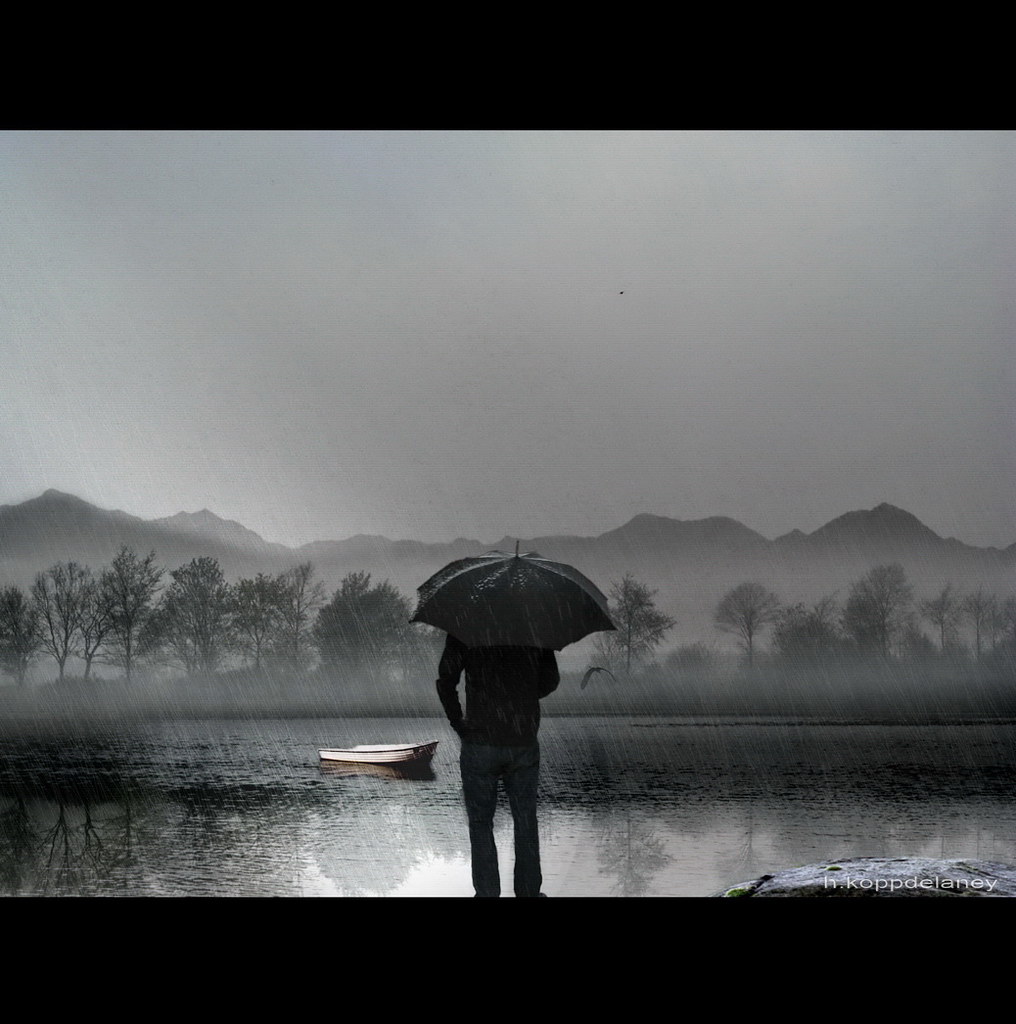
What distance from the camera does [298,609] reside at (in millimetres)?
104688

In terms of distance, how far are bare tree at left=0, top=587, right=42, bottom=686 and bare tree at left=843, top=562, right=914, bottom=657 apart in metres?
95.8

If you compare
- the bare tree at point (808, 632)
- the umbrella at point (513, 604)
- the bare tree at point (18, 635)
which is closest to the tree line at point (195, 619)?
the bare tree at point (18, 635)

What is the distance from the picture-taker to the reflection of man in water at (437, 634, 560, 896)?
201 inches

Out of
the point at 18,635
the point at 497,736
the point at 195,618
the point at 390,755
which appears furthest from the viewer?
the point at 195,618

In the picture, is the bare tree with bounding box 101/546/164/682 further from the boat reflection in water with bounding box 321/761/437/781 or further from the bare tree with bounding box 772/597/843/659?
the bare tree with bounding box 772/597/843/659

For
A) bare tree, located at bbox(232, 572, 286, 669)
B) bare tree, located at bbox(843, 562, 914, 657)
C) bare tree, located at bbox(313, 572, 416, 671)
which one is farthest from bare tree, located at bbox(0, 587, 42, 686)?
bare tree, located at bbox(843, 562, 914, 657)

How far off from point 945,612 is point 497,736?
124935 millimetres

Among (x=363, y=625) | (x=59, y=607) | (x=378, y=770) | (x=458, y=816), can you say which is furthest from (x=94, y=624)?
(x=458, y=816)

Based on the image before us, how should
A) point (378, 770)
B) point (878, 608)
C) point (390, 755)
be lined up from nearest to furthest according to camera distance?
point (390, 755), point (378, 770), point (878, 608)

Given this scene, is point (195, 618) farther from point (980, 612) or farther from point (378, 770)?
point (980, 612)

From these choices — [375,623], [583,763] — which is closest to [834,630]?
[375,623]

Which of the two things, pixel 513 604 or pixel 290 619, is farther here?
pixel 290 619
